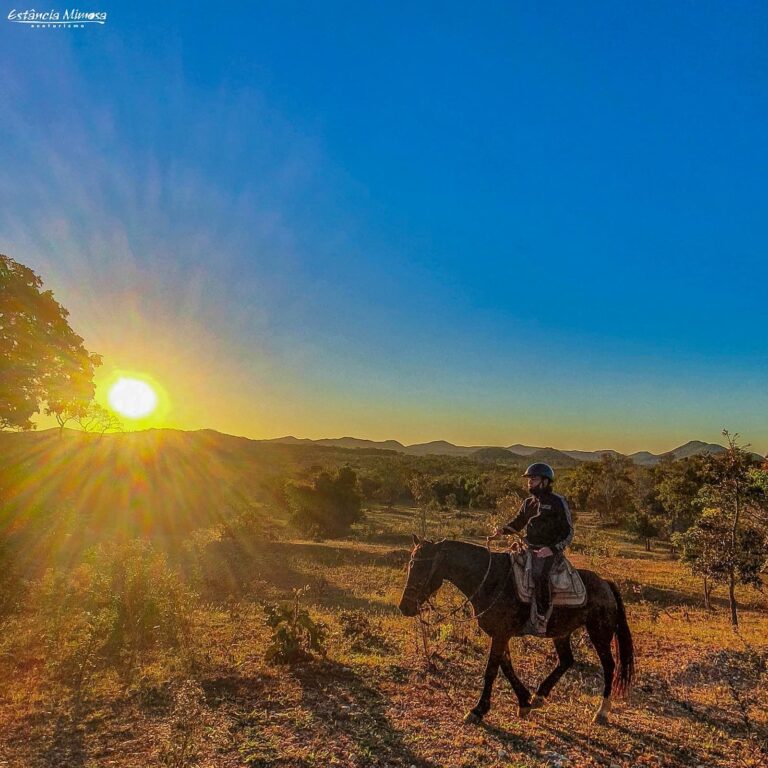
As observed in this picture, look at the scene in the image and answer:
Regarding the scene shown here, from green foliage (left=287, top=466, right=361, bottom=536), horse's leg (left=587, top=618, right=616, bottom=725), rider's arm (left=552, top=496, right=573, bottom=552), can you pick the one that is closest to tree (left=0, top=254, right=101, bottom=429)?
rider's arm (left=552, top=496, right=573, bottom=552)

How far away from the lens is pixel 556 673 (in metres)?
7.61

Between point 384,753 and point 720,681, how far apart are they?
8.08 m

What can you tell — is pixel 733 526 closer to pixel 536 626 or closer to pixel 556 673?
pixel 556 673

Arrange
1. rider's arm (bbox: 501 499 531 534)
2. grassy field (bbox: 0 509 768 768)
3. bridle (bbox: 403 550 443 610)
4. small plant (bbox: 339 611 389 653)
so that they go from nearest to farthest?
grassy field (bbox: 0 509 768 768) < bridle (bbox: 403 550 443 610) < rider's arm (bbox: 501 499 531 534) < small plant (bbox: 339 611 389 653)

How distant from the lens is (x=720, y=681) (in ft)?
31.6

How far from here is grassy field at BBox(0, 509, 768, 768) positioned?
626 cm

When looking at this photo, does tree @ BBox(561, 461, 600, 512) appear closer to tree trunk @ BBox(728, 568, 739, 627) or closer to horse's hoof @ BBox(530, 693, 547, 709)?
tree trunk @ BBox(728, 568, 739, 627)

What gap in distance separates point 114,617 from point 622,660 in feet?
41.2

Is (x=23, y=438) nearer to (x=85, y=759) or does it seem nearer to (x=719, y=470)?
(x=85, y=759)

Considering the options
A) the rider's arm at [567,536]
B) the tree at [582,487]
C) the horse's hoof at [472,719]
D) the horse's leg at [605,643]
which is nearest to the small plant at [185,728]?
the horse's hoof at [472,719]

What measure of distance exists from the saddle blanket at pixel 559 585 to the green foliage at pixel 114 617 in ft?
27.6

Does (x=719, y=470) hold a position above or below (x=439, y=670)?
above

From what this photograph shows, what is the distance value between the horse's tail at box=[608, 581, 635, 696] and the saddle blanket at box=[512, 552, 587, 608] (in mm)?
1032

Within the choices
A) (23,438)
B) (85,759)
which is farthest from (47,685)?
(23,438)
